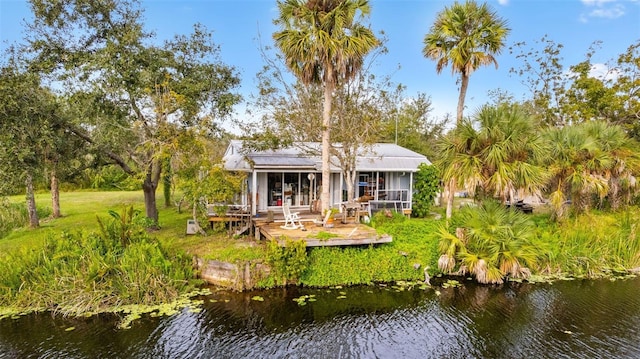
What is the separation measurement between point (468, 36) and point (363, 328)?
12.3 metres

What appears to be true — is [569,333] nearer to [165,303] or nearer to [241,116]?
[165,303]

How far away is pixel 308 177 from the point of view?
55.1 ft

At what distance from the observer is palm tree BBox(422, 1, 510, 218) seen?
1412 centimetres

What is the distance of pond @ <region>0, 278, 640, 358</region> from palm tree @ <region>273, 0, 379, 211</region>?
23.4ft

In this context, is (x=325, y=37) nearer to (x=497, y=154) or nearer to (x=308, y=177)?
(x=308, y=177)

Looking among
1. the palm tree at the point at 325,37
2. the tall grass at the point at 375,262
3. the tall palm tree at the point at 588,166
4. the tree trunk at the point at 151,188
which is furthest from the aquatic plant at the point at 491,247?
the tree trunk at the point at 151,188

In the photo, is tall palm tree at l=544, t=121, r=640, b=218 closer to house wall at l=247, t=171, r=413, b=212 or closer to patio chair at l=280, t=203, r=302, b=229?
house wall at l=247, t=171, r=413, b=212

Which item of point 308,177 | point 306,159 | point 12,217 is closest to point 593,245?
point 308,177

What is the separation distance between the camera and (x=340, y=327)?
8.48 metres

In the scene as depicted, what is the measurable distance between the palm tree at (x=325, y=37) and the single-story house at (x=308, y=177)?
358 centimetres

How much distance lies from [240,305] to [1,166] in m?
8.84

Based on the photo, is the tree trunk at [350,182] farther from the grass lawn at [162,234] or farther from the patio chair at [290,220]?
the grass lawn at [162,234]

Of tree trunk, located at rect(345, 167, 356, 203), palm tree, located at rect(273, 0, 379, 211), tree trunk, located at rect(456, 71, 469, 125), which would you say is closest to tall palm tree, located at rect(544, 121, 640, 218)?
tree trunk, located at rect(456, 71, 469, 125)

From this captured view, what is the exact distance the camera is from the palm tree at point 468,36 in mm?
14125
